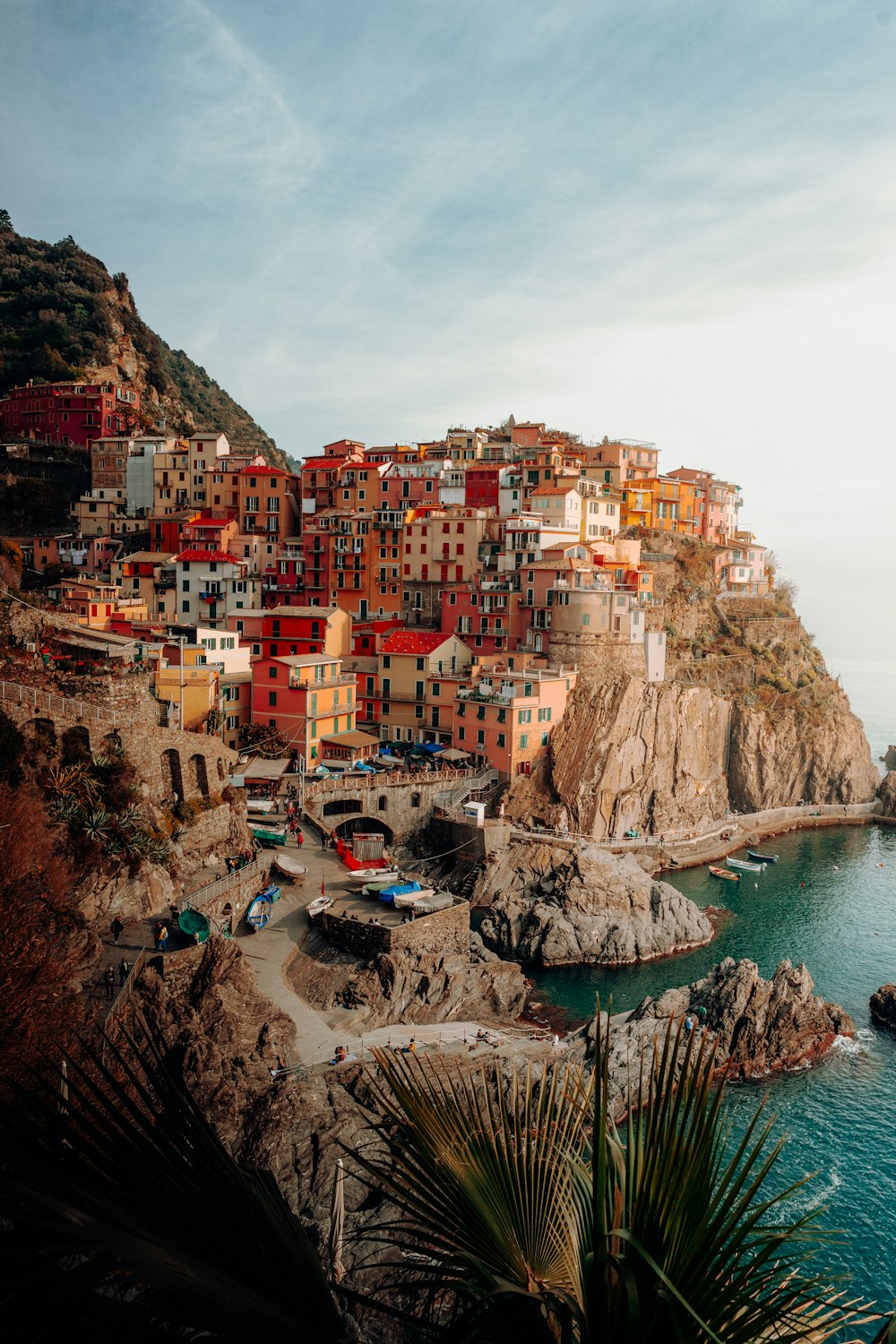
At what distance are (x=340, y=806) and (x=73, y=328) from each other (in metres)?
61.2

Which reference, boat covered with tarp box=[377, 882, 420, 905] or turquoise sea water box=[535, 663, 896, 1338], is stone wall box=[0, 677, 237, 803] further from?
turquoise sea water box=[535, 663, 896, 1338]

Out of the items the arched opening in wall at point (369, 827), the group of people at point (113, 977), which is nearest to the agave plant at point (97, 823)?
the group of people at point (113, 977)

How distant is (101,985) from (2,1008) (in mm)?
7891

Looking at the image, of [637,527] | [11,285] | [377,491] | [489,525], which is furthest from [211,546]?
[11,285]

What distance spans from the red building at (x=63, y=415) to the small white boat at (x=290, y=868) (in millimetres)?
50329

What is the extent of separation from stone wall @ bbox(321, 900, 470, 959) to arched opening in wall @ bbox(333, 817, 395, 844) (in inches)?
367

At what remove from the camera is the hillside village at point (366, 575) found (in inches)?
1719

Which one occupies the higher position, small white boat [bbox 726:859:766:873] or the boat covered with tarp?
the boat covered with tarp


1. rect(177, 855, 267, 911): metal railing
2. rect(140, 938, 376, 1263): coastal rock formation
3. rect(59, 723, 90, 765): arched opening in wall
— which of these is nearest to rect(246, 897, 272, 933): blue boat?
rect(177, 855, 267, 911): metal railing

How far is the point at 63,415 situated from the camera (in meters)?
73.1

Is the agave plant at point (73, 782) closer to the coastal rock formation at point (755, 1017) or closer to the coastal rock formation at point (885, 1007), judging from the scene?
the coastal rock formation at point (755, 1017)

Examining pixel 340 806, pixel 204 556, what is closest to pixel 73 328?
pixel 204 556

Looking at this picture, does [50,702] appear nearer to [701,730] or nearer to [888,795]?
[701,730]

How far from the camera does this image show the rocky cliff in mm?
44875
